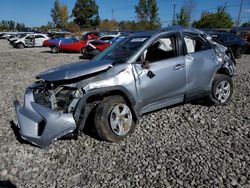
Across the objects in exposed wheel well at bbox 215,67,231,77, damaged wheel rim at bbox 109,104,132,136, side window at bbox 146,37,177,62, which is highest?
side window at bbox 146,37,177,62

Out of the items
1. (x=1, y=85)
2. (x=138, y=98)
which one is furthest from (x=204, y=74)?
(x=1, y=85)

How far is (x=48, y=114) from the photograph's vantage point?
3.76 metres

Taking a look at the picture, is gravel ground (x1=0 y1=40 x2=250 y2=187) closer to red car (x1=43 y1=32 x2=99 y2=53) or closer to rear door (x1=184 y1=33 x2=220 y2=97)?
rear door (x1=184 y1=33 x2=220 y2=97)

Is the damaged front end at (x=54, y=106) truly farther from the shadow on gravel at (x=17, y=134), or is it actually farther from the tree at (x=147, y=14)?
the tree at (x=147, y=14)

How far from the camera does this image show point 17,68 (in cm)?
1262

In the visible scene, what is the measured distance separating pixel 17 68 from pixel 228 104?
398 inches

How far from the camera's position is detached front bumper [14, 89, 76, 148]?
3.71 metres

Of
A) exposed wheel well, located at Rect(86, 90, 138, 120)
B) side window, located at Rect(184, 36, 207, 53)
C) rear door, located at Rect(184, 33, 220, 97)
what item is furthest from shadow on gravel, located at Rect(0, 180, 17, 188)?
side window, located at Rect(184, 36, 207, 53)

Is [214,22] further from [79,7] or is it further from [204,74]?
[204,74]

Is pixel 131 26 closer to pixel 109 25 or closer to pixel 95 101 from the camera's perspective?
pixel 109 25

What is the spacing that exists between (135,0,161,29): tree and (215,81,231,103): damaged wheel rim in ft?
142

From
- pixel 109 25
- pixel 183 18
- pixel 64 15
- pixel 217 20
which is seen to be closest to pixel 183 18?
pixel 183 18

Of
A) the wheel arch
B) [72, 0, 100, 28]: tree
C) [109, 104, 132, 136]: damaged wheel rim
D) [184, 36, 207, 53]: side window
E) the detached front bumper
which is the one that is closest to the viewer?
the detached front bumper

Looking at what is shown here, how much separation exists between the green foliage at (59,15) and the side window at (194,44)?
3110 inches
